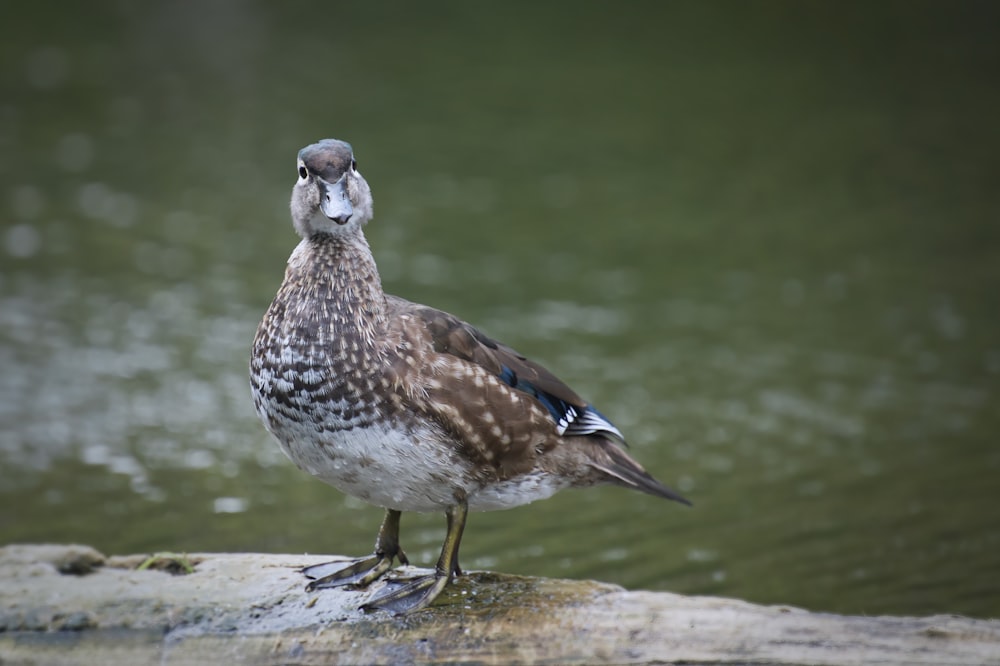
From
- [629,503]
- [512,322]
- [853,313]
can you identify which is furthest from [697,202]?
[629,503]

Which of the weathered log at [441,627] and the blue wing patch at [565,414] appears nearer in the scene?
the weathered log at [441,627]

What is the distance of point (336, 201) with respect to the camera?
556 cm

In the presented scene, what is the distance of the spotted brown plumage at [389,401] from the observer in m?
5.43

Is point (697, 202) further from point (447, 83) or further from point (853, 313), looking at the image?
point (447, 83)

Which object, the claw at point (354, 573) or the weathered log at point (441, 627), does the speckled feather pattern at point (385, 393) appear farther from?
the weathered log at point (441, 627)

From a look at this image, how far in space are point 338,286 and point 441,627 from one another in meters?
1.51

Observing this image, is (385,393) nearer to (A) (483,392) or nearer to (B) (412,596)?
(A) (483,392)

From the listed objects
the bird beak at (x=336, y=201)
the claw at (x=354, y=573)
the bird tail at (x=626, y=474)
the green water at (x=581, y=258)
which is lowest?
the claw at (x=354, y=573)

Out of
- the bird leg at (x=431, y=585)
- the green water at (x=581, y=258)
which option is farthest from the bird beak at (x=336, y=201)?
the green water at (x=581, y=258)

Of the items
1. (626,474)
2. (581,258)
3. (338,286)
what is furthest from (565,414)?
(581,258)

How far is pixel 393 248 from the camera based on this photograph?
13547mm

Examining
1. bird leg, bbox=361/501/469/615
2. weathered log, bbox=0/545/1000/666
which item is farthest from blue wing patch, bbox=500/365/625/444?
weathered log, bbox=0/545/1000/666

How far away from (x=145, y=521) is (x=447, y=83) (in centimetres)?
1166

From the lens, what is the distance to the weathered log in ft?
17.8
